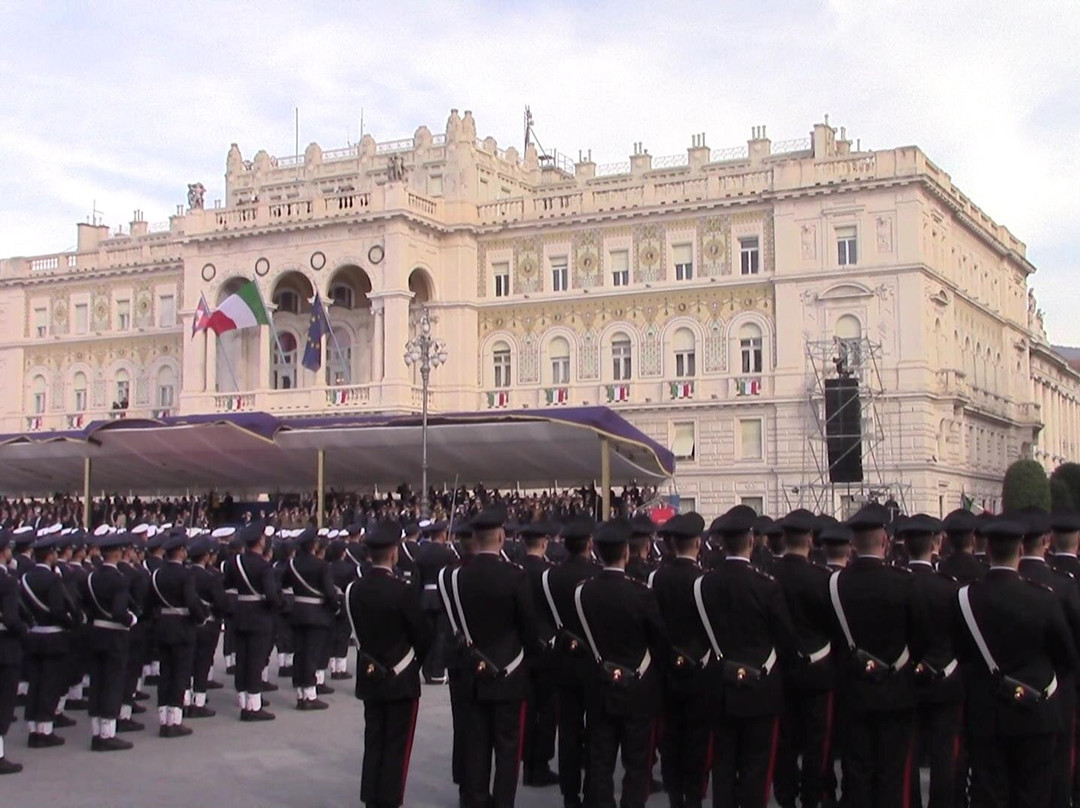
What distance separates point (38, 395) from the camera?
183 ft

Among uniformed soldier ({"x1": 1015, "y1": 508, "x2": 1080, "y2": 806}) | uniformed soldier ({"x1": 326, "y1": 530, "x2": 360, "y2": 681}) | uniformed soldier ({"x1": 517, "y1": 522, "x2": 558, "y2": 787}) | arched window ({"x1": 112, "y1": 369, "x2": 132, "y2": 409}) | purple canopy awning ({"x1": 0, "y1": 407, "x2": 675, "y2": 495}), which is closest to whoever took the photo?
uniformed soldier ({"x1": 1015, "y1": 508, "x2": 1080, "y2": 806})

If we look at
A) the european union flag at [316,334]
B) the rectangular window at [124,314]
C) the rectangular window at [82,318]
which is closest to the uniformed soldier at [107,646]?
the european union flag at [316,334]

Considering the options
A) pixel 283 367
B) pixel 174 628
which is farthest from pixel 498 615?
pixel 283 367

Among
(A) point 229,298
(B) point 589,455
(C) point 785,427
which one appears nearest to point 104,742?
(B) point 589,455

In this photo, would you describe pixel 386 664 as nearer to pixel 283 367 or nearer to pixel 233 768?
pixel 233 768

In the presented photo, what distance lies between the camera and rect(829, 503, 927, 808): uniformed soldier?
308 inches

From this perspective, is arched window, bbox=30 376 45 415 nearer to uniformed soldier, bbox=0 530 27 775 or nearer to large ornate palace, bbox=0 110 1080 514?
large ornate palace, bbox=0 110 1080 514

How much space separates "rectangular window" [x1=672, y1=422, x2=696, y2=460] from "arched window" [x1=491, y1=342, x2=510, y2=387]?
6.50m

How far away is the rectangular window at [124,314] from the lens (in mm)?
53694

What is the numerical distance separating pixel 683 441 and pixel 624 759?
35471 mm

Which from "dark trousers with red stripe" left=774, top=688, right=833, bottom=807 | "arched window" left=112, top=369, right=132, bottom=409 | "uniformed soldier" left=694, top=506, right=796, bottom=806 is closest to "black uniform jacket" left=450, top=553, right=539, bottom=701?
"uniformed soldier" left=694, top=506, right=796, bottom=806

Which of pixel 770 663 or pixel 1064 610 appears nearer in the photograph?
pixel 1064 610

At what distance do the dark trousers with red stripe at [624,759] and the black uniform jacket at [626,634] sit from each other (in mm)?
110

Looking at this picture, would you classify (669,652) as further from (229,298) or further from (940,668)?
(229,298)
